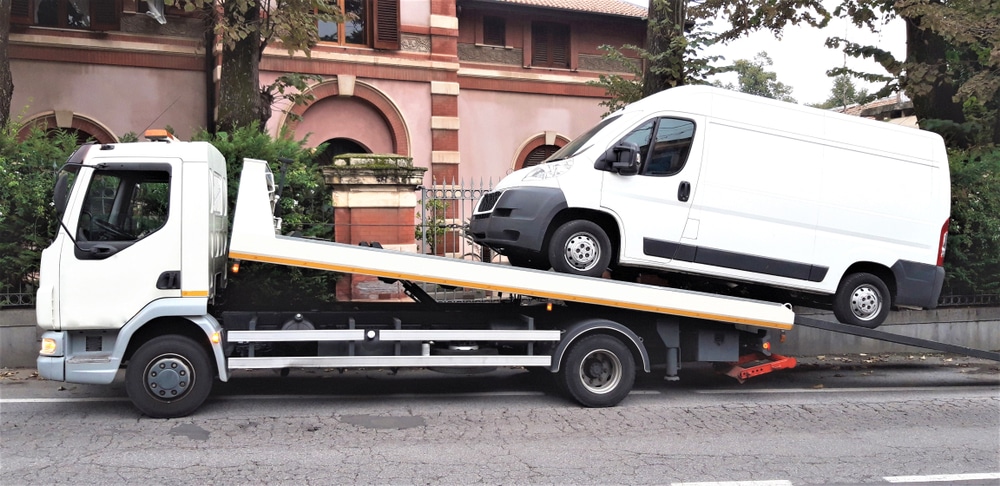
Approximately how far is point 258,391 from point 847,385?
655 cm

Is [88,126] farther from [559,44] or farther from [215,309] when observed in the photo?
[559,44]

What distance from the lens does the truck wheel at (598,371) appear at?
24.4ft

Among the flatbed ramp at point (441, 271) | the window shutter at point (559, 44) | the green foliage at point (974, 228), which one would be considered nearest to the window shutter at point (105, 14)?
the window shutter at point (559, 44)

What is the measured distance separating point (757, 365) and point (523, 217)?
9.72 ft

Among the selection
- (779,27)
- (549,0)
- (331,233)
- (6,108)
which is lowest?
(331,233)

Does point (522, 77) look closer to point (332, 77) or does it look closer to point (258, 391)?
point (332, 77)

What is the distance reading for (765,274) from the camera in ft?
25.9

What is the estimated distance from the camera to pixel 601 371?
24.8 feet

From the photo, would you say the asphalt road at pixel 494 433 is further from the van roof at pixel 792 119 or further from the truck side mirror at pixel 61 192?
the van roof at pixel 792 119

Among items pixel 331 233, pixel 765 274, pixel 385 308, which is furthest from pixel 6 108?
pixel 765 274

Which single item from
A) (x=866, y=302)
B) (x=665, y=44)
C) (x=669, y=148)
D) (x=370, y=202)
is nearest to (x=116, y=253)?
(x=370, y=202)

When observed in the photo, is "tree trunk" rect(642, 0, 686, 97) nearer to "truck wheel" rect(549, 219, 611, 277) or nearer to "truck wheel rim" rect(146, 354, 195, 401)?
"truck wheel" rect(549, 219, 611, 277)

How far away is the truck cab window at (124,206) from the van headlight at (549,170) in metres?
3.32

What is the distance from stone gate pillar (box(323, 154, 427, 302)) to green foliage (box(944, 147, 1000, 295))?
7785mm
